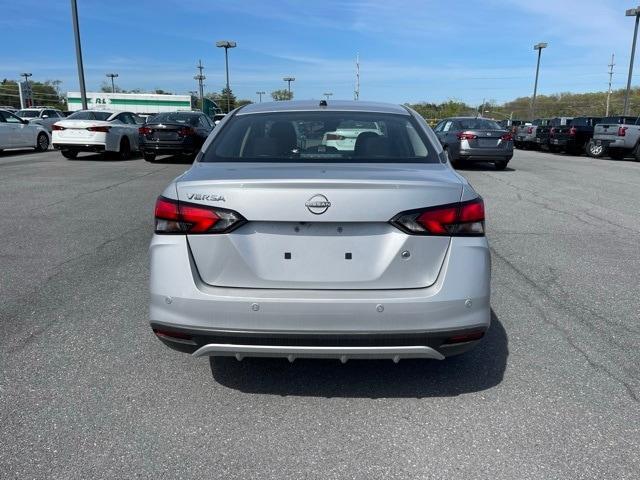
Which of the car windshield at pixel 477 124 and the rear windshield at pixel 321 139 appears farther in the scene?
the car windshield at pixel 477 124

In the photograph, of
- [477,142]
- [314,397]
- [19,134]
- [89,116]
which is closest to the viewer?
[314,397]

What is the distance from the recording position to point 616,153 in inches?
903

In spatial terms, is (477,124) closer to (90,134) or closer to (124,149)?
(124,149)

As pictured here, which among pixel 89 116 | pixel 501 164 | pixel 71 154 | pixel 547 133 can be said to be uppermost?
pixel 89 116

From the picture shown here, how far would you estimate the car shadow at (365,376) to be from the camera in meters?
3.16

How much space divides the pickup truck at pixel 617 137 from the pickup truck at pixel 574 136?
1.66m

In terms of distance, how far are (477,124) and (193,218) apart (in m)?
15.1

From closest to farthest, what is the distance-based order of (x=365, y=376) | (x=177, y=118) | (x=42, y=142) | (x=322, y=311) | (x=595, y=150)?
1. (x=322, y=311)
2. (x=365, y=376)
3. (x=177, y=118)
4. (x=42, y=142)
5. (x=595, y=150)

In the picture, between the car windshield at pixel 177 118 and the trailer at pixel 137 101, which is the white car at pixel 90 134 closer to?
the car windshield at pixel 177 118

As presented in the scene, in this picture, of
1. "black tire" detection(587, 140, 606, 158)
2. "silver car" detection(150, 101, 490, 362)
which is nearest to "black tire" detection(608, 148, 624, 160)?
"black tire" detection(587, 140, 606, 158)

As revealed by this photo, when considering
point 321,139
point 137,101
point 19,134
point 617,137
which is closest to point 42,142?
point 19,134

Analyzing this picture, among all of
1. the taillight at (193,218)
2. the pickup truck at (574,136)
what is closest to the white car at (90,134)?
the taillight at (193,218)

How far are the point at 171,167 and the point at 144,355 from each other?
1314 cm

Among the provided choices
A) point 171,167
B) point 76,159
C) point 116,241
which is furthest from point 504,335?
point 76,159
